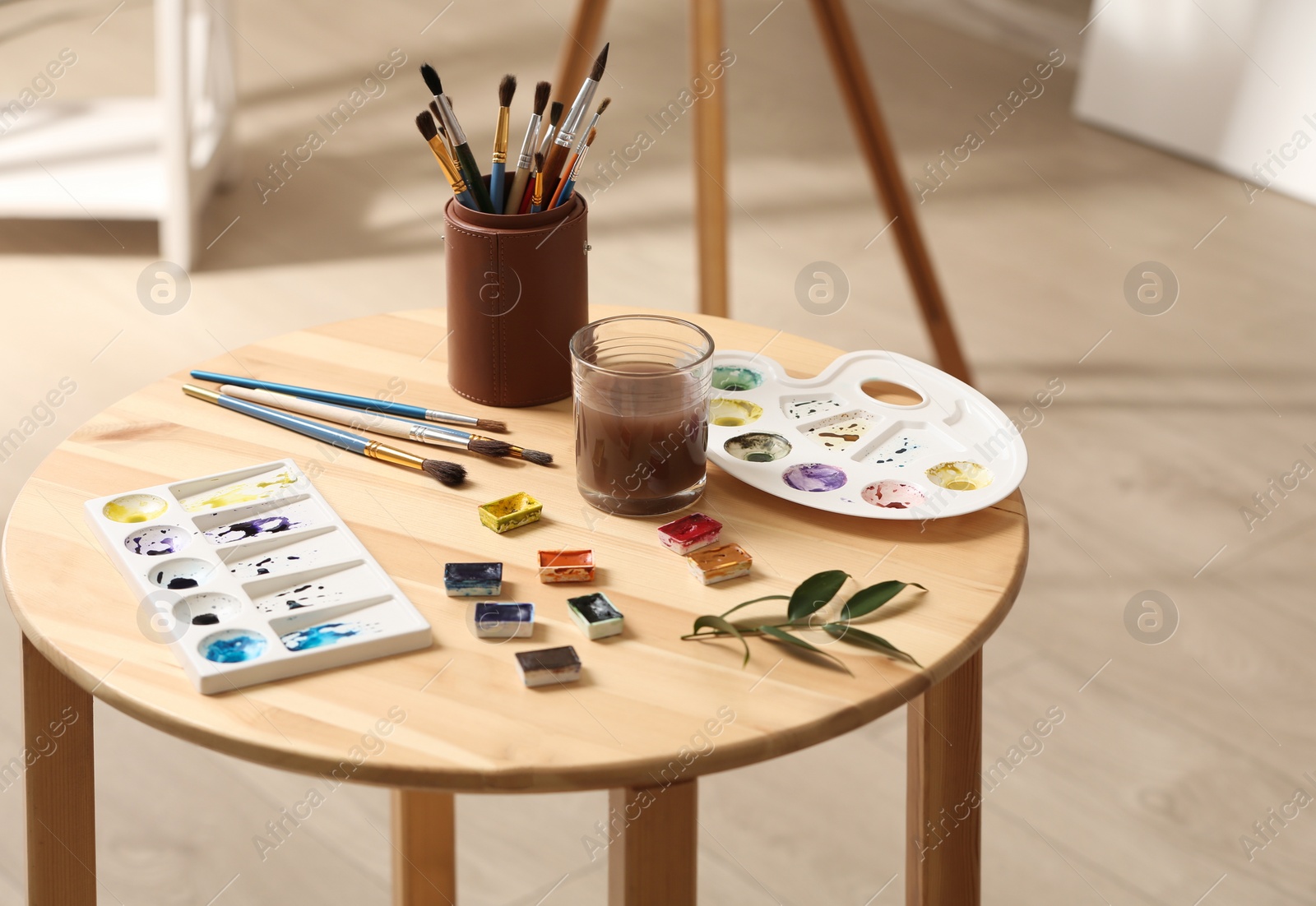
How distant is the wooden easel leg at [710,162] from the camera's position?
163cm

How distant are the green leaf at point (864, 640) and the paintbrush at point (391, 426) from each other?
0.25 m

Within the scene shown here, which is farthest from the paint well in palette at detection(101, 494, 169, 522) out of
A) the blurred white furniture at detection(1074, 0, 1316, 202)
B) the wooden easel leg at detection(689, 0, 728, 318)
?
the blurred white furniture at detection(1074, 0, 1316, 202)

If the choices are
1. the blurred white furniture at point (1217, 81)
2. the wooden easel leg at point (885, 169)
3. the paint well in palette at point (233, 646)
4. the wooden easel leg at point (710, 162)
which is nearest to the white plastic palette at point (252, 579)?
the paint well in palette at point (233, 646)

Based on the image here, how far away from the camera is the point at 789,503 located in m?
0.84

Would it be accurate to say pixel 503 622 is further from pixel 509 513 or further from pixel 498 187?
pixel 498 187

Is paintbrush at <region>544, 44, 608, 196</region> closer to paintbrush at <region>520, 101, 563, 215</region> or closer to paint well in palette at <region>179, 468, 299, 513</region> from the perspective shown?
paintbrush at <region>520, 101, 563, 215</region>

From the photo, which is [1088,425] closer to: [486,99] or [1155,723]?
[1155,723]

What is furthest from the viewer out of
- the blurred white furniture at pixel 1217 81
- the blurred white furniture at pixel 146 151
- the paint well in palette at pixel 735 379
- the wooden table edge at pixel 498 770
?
the blurred white furniture at pixel 1217 81

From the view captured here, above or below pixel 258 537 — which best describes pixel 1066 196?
below

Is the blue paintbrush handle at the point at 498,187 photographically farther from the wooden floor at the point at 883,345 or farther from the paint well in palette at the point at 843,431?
the wooden floor at the point at 883,345

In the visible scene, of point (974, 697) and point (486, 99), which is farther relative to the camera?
point (486, 99)

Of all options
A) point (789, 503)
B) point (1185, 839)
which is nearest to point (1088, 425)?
point (1185, 839)

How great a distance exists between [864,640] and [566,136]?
400 millimetres

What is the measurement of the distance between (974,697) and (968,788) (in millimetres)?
81
